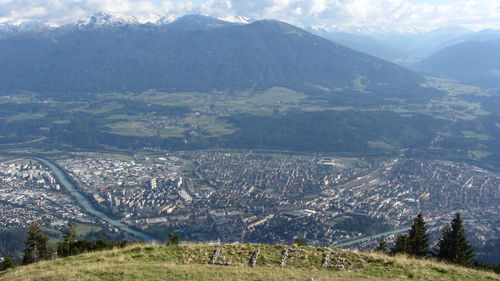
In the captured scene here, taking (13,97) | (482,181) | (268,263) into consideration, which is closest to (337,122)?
(482,181)

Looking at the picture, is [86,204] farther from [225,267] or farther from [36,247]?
[225,267]

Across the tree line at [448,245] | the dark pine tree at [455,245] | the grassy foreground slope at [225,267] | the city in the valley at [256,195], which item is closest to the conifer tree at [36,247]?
the grassy foreground slope at [225,267]

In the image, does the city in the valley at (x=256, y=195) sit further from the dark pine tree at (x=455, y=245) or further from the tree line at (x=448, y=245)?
the dark pine tree at (x=455, y=245)

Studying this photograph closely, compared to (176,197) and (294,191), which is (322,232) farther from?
(176,197)

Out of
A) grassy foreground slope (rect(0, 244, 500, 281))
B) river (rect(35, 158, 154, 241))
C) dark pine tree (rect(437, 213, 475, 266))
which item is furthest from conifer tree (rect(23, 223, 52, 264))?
dark pine tree (rect(437, 213, 475, 266))

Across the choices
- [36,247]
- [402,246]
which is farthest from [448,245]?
[36,247]
